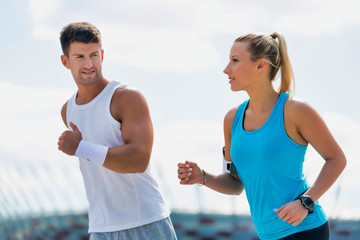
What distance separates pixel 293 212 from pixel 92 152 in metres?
1.26

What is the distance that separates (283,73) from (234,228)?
6.45 metres

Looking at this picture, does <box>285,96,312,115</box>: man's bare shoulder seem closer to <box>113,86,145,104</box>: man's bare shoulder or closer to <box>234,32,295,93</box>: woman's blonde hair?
<box>234,32,295,93</box>: woman's blonde hair

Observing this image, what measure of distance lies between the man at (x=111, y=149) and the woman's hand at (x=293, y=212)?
0.90m

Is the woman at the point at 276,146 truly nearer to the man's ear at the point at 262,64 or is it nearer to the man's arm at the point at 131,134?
the man's ear at the point at 262,64

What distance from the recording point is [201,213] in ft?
30.3

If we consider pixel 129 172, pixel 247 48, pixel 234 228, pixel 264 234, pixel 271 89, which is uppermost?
pixel 247 48

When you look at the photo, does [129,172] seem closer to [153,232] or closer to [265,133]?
[153,232]

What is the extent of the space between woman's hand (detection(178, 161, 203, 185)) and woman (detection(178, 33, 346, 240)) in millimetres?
237

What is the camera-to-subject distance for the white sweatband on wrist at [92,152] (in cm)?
333

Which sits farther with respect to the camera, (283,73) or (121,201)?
(121,201)

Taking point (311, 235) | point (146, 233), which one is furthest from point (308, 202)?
point (146, 233)

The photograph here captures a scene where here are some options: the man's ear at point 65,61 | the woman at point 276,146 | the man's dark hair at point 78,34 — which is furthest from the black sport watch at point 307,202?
the man's ear at point 65,61

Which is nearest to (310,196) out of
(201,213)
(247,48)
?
(247,48)

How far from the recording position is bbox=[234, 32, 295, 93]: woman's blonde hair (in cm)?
320
